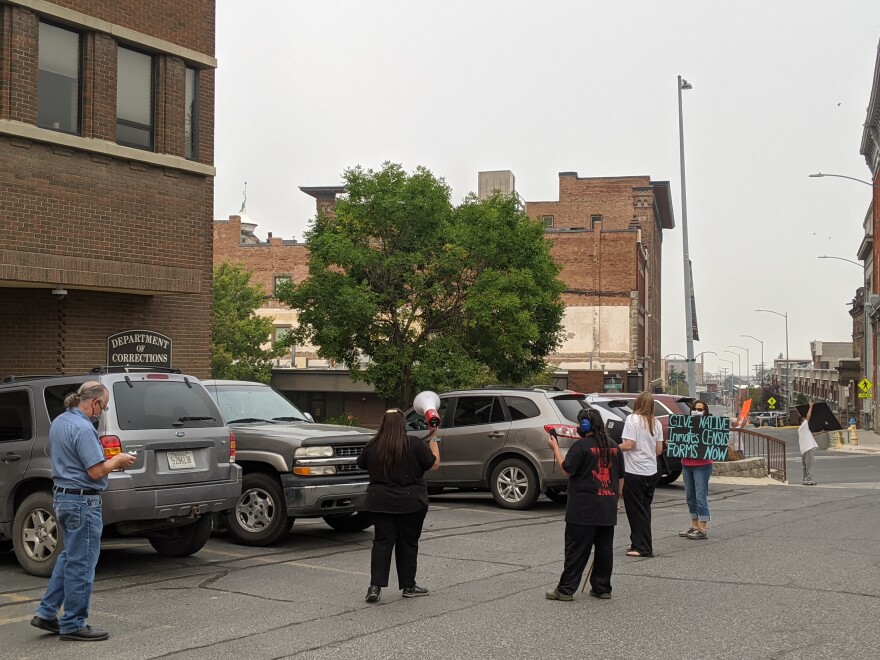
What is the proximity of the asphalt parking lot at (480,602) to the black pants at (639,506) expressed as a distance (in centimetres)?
36

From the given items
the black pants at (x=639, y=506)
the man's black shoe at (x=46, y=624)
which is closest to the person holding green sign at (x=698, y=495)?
the black pants at (x=639, y=506)

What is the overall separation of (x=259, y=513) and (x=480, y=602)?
3.94 metres

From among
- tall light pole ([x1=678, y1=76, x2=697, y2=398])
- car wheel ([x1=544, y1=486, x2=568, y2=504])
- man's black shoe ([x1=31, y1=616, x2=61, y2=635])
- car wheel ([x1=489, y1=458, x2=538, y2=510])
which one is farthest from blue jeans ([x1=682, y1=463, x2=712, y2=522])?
tall light pole ([x1=678, y1=76, x2=697, y2=398])

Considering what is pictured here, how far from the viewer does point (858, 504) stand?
17469 millimetres

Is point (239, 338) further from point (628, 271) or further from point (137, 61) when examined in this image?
point (137, 61)

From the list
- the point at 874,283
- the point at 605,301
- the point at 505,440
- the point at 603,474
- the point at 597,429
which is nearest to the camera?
the point at 603,474

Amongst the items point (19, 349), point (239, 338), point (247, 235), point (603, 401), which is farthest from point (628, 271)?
point (19, 349)

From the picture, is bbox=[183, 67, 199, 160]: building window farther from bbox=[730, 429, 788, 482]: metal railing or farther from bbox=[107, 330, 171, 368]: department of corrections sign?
bbox=[730, 429, 788, 482]: metal railing

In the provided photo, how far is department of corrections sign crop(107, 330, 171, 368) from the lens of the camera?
17719mm

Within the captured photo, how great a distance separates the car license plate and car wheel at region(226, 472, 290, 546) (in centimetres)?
143

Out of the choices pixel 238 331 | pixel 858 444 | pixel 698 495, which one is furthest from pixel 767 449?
pixel 238 331

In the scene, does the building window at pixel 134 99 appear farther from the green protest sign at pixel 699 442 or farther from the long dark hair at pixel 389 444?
the long dark hair at pixel 389 444

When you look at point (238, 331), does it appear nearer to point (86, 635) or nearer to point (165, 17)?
point (165, 17)

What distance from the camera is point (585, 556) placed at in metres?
8.56
